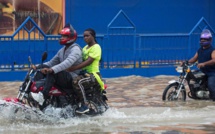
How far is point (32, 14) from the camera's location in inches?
687

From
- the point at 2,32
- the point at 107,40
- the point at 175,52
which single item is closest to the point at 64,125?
the point at 107,40

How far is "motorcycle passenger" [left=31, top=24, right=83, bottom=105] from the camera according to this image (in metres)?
7.70

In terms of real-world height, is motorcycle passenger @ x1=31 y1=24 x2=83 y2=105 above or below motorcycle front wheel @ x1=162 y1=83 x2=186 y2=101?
above

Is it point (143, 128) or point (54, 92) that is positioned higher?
point (54, 92)

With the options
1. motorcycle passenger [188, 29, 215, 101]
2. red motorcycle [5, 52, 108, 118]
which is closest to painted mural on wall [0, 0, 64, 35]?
motorcycle passenger [188, 29, 215, 101]

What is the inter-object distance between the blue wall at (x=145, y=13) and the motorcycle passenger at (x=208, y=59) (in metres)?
8.36

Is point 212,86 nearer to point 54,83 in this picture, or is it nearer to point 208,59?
point 208,59

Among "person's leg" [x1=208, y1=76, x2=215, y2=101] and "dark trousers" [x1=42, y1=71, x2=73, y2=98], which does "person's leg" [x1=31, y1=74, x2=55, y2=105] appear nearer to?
"dark trousers" [x1=42, y1=71, x2=73, y2=98]

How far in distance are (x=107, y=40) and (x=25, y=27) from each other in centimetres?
259

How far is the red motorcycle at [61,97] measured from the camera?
7.73m

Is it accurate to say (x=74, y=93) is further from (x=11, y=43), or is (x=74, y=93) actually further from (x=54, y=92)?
(x=11, y=43)

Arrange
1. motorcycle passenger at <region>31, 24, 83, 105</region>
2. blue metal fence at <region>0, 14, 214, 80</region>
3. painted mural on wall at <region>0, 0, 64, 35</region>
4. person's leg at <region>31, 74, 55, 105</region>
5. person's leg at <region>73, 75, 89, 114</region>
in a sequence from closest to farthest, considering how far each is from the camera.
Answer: person's leg at <region>31, 74, 55, 105</region> < motorcycle passenger at <region>31, 24, 83, 105</region> < person's leg at <region>73, 75, 89, 114</region> < blue metal fence at <region>0, 14, 214, 80</region> < painted mural on wall at <region>0, 0, 64, 35</region>

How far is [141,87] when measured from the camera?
42.0 ft

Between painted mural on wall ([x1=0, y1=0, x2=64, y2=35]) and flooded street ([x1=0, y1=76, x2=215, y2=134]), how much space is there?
732 cm
